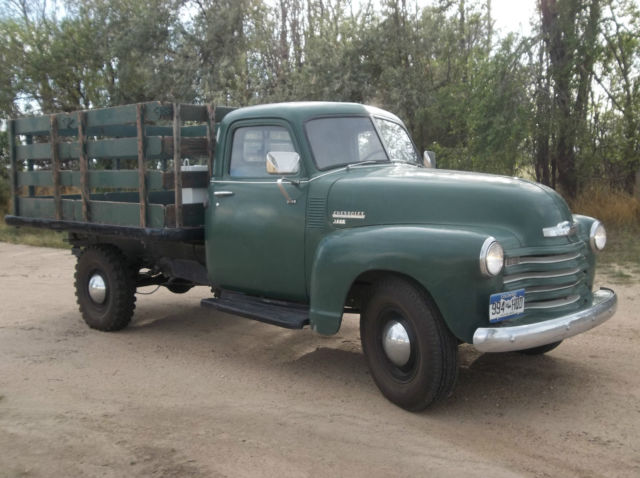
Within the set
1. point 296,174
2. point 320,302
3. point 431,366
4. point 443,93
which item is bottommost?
point 431,366

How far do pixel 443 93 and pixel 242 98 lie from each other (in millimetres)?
5243

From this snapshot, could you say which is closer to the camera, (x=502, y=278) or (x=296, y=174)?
(x=502, y=278)

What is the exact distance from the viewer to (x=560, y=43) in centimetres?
1157

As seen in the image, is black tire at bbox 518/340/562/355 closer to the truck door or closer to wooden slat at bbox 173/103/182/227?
the truck door

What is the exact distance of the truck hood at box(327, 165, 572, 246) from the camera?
3.94 m

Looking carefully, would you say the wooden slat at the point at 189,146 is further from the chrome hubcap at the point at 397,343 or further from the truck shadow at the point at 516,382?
the truck shadow at the point at 516,382

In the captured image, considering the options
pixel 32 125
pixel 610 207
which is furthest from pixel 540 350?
pixel 610 207

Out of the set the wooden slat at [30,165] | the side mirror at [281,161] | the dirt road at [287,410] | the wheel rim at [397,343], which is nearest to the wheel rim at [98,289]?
the dirt road at [287,410]

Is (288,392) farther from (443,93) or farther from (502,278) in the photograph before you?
(443,93)

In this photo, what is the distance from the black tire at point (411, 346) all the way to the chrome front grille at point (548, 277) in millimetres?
499

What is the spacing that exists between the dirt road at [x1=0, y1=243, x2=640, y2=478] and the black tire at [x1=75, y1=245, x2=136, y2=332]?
0.15 m

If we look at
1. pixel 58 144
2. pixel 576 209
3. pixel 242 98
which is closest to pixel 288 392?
pixel 58 144

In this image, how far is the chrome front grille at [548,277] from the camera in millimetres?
3818

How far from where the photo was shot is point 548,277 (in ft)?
13.0
